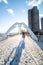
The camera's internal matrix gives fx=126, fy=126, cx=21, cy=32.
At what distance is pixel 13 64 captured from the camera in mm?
6441

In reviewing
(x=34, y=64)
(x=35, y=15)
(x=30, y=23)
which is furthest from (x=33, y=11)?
(x=34, y=64)

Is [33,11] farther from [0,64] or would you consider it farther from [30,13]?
[0,64]

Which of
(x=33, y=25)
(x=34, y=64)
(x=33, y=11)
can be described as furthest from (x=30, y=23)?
(x=34, y=64)

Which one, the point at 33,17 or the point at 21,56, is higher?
the point at 33,17

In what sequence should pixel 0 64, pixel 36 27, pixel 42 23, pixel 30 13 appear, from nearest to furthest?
pixel 0 64 → pixel 36 27 → pixel 42 23 → pixel 30 13

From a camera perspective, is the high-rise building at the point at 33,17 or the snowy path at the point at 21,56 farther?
the high-rise building at the point at 33,17

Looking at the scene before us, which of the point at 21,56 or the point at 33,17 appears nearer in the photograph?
the point at 21,56

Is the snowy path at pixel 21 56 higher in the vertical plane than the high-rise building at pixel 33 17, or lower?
lower

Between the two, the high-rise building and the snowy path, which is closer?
the snowy path

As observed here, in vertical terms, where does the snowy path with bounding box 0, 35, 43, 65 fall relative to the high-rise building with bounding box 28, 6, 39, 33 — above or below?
below

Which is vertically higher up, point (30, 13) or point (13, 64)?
point (30, 13)

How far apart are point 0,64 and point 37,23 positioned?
12347cm

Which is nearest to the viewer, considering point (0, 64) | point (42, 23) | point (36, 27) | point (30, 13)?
point (0, 64)

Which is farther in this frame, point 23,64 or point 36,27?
point 36,27
